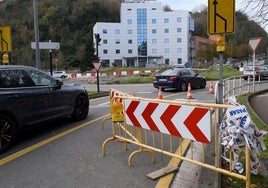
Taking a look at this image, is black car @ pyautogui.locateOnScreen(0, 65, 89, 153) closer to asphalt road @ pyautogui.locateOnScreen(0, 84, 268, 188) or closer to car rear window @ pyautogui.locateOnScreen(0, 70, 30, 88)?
car rear window @ pyautogui.locateOnScreen(0, 70, 30, 88)

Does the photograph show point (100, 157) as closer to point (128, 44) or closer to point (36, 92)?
point (36, 92)

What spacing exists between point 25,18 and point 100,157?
13364 centimetres

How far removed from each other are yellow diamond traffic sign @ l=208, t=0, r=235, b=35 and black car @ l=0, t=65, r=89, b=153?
4.26 m

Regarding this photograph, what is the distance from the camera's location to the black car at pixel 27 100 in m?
6.80

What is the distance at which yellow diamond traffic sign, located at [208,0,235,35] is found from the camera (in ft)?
18.7

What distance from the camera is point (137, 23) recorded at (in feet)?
352

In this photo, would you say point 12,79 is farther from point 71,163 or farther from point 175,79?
point 175,79

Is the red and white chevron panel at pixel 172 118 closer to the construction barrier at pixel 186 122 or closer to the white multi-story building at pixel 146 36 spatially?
the construction barrier at pixel 186 122

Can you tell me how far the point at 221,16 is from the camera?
5.77 m

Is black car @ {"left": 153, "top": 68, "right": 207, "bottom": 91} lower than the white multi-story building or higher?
lower

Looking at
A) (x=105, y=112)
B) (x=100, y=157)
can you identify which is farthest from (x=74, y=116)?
(x=100, y=157)

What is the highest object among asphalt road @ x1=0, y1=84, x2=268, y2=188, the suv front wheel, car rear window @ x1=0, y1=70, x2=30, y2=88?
car rear window @ x1=0, y1=70, x2=30, y2=88

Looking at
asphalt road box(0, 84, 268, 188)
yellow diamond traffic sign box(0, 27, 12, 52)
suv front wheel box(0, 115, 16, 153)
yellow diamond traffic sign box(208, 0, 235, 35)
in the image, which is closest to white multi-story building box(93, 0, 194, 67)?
yellow diamond traffic sign box(0, 27, 12, 52)

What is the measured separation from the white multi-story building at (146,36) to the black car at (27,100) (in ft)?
314
